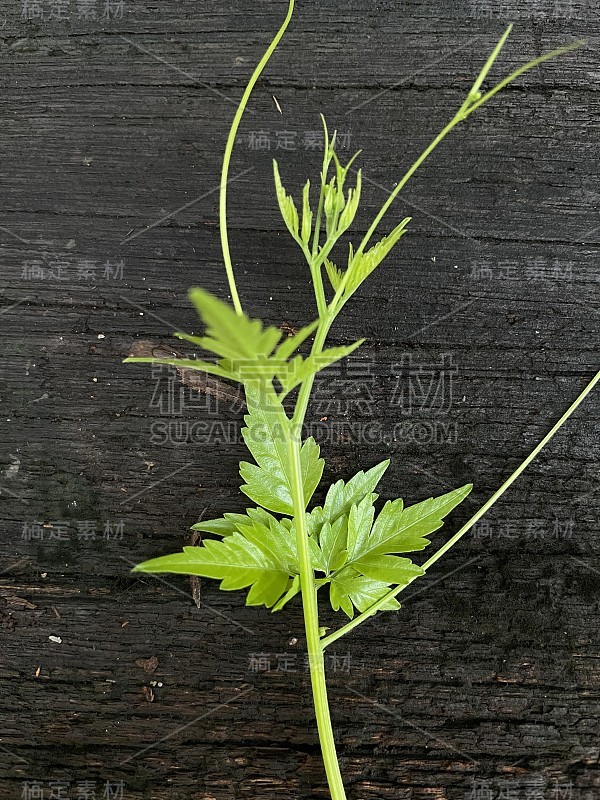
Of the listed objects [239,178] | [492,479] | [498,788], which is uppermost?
[239,178]

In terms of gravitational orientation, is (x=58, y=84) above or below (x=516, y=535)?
above

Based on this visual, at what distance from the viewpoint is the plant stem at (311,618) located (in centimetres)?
106

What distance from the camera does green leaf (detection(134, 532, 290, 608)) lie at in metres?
1.06

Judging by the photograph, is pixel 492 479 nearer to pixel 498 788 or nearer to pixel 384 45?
pixel 498 788

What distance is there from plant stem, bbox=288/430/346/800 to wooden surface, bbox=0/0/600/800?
0.55 ft

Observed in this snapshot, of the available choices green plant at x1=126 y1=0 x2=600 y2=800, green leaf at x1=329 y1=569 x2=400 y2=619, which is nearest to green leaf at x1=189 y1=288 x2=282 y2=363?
green plant at x1=126 y1=0 x2=600 y2=800

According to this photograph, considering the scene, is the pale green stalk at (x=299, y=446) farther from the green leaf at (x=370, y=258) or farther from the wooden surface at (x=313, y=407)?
the wooden surface at (x=313, y=407)

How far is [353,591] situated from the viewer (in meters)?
1.20

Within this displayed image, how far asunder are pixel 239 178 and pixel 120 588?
0.91 meters

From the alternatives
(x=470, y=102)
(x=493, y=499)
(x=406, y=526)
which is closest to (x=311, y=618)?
(x=406, y=526)

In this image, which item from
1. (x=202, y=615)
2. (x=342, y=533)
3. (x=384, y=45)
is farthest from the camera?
(x=384, y=45)

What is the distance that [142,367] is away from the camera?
1416 millimetres

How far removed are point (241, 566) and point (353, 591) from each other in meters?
0.22

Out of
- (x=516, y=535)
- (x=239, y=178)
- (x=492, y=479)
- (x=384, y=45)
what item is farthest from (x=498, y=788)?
(x=384, y=45)
